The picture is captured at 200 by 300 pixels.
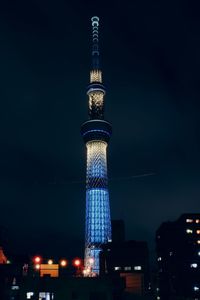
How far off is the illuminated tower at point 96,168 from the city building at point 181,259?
20.3 meters

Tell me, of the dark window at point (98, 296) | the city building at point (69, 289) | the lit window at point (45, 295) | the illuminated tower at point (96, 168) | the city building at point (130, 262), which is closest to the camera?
the lit window at point (45, 295)

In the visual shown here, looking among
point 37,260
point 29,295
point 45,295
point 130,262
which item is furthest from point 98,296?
point 130,262

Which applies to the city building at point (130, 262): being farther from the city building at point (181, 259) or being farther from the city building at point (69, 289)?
the city building at point (69, 289)

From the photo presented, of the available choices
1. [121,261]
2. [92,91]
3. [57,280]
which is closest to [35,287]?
[57,280]

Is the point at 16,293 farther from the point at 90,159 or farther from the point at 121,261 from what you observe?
the point at 90,159

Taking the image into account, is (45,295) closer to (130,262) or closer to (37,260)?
(37,260)

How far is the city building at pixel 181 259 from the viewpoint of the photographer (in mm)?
107750

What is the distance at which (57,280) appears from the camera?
63438mm

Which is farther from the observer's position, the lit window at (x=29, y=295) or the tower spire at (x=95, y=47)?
the tower spire at (x=95, y=47)

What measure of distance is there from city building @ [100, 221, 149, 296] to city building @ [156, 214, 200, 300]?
728 centimetres

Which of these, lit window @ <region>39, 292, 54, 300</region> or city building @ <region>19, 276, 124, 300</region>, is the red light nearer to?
city building @ <region>19, 276, 124, 300</region>

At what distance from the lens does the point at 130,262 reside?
4316 inches

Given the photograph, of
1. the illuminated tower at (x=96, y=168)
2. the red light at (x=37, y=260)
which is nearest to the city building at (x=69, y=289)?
the red light at (x=37, y=260)

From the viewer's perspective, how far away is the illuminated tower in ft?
426
